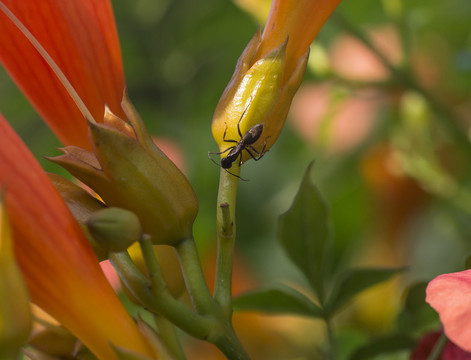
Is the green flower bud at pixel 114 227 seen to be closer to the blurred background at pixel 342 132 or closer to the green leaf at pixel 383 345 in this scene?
the green leaf at pixel 383 345

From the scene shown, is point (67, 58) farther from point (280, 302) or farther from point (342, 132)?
point (342, 132)

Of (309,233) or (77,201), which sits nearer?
(77,201)

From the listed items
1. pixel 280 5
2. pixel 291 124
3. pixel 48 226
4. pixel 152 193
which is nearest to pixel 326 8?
pixel 280 5

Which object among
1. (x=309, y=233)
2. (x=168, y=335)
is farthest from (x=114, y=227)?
(x=309, y=233)

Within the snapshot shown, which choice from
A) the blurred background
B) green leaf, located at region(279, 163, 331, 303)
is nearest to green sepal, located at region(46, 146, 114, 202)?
green leaf, located at region(279, 163, 331, 303)

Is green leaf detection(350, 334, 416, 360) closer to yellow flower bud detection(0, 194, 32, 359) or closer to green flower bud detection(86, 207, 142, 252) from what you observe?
green flower bud detection(86, 207, 142, 252)

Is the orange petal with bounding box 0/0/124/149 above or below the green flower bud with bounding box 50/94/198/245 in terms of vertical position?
above
